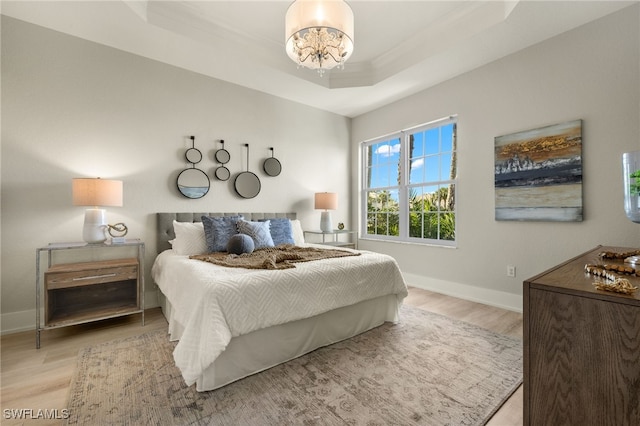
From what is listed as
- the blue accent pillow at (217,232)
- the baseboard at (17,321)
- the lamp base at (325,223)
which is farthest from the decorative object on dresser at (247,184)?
the baseboard at (17,321)

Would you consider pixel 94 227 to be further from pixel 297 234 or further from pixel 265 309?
pixel 297 234

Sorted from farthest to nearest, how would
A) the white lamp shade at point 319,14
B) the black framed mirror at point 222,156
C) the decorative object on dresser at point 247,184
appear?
the decorative object on dresser at point 247,184, the black framed mirror at point 222,156, the white lamp shade at point 319,14

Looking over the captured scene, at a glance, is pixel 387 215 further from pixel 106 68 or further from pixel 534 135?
pixel 106 68

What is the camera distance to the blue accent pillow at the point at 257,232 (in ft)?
9.77

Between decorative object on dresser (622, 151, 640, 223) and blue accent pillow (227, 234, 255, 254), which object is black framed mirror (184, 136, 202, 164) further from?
decorative object on dresser (622, 151, 640, 223)

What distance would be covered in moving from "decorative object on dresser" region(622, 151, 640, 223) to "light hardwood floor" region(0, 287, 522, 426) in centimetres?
116

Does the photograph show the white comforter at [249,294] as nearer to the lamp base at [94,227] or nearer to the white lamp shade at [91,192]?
the lamp base at [94,227]

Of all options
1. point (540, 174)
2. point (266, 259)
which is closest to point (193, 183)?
point (266, 259)

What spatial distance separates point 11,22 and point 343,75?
10.9ft

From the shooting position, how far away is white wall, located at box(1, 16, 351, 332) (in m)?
2.49

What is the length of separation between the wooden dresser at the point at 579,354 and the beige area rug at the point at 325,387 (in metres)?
0.62

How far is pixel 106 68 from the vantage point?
2.89 metres

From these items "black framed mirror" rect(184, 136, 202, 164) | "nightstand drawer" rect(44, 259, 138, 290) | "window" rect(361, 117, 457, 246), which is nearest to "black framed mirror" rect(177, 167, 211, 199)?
"black framed mirror" rect(184, 136, 202, 164)

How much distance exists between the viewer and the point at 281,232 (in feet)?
11.2
